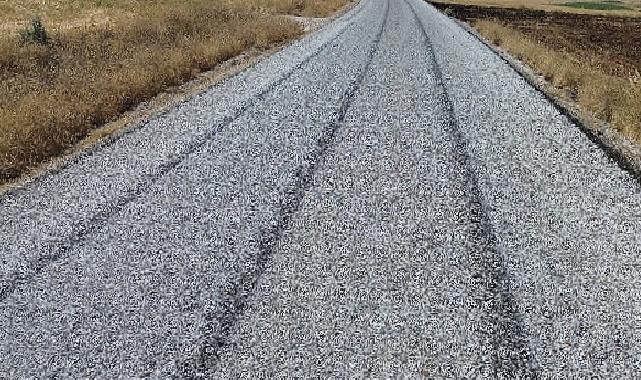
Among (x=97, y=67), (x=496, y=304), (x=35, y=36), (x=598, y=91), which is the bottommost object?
(x=496, y=304)

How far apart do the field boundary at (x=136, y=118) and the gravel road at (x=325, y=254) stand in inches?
5.4

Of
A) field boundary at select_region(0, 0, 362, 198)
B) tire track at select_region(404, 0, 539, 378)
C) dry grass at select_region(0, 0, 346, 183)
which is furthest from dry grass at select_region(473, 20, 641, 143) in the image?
dry grass at select_region(0, 0, 346, 183)

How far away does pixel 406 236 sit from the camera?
478cm

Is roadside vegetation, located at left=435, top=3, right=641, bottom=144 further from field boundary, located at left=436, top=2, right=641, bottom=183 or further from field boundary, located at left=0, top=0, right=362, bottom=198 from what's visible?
field boundary, located at left=0, top=0, right=362, bottom=198

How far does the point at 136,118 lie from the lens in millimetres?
8344

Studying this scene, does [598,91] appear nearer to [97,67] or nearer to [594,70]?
[594,70]

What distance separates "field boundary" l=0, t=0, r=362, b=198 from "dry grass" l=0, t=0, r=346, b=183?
0.40 ft

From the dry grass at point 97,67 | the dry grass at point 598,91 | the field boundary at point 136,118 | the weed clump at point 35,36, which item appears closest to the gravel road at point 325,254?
the field boundary at point 136,118

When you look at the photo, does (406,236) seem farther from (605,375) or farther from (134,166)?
(134,166)

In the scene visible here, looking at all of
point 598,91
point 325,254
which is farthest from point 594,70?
point 325,254

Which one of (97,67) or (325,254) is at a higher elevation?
(97,67)

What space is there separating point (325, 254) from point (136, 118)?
4909 millimetres

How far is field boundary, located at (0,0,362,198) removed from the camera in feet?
19.8

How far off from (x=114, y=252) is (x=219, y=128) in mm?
3610
